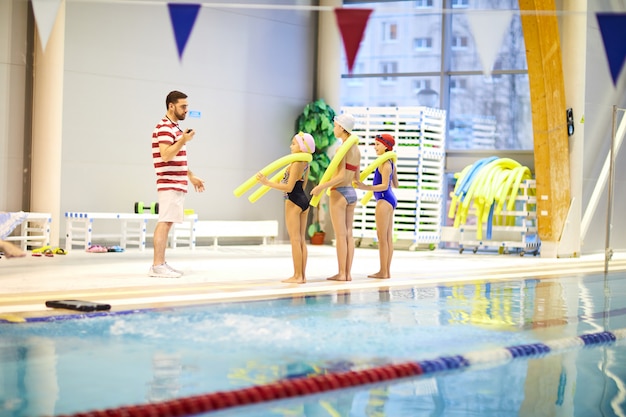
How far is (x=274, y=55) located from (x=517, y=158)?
16.8 ft

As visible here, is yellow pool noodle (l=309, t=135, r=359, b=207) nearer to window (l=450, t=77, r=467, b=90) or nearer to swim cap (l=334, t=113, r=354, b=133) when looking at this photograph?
swim cap (l=334, t=113, r=354, b=133)

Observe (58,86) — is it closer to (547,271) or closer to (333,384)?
(547,271)

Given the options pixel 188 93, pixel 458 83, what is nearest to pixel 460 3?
pixel 458 83

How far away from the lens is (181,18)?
26.9 feet

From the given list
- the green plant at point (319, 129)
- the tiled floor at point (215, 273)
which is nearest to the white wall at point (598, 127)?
the tiled floor at point (215, 273)

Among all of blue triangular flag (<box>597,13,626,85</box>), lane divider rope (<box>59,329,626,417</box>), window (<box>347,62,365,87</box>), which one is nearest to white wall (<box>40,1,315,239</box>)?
window (<box>347,62,365,87</box>)

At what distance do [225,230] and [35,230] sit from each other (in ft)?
13.0

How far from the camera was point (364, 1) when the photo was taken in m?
18.6

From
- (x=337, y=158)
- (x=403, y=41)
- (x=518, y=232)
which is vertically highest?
(x=403, y=41)

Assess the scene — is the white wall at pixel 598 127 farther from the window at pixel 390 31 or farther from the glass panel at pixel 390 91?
the window at pixel 390 31

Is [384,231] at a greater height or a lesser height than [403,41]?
lesser

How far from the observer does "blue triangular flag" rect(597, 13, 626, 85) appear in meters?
8.32

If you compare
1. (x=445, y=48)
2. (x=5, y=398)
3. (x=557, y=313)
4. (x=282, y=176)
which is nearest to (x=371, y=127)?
(x=445, y=48)

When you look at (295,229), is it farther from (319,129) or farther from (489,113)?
(489,113)
